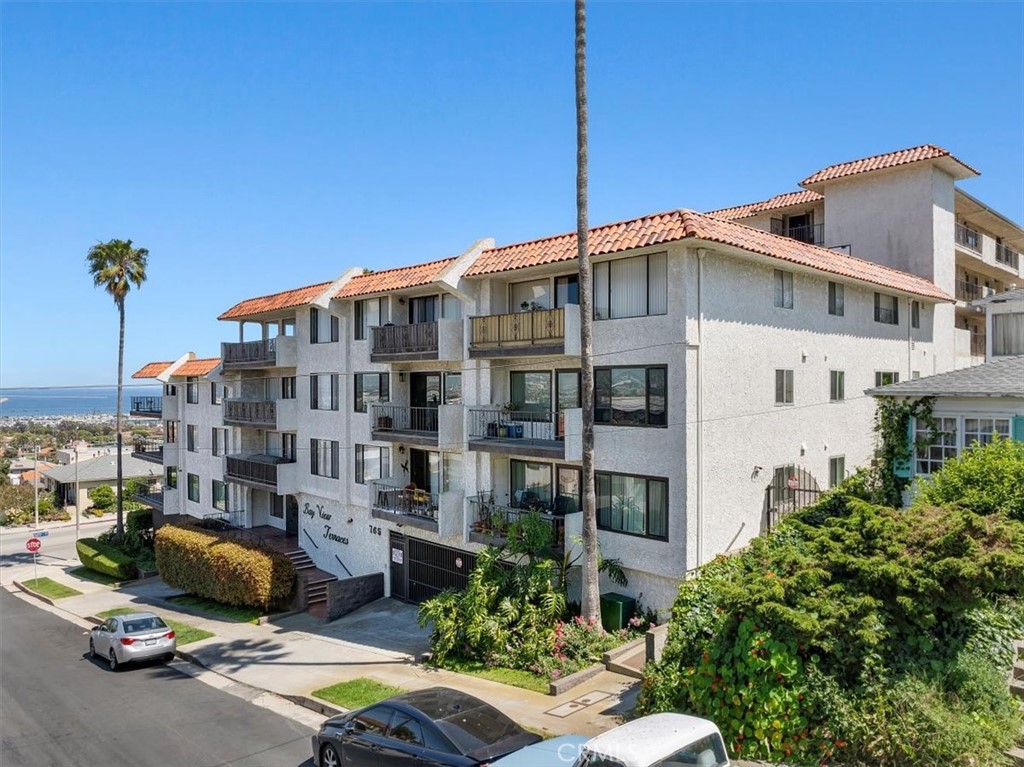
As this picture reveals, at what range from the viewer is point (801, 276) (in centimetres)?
2003

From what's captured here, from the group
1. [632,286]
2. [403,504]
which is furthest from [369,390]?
[632,286]

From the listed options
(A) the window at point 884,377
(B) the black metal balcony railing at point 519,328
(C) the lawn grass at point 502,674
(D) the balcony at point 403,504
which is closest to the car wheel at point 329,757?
(C) the lawn grass at point 502,674

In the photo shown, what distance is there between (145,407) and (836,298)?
138 feet

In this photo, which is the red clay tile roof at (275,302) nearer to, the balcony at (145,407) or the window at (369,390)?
the window at (369,390)

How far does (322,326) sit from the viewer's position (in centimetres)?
2814

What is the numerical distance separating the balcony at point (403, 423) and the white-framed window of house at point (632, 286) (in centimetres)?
736

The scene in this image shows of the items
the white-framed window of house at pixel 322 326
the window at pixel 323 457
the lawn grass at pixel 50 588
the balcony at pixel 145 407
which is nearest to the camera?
the window at pixel 323 457

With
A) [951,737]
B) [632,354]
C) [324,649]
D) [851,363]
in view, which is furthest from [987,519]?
[324,649]

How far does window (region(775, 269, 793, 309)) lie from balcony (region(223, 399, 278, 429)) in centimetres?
2074

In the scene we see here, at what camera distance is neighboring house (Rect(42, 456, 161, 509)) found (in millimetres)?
62250

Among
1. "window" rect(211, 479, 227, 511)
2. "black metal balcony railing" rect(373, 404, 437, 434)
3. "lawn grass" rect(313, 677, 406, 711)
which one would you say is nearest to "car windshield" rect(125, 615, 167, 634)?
"lawn grass" rect(313, 677, 406, 711)

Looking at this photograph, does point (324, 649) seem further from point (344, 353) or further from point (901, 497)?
point (901, 497)

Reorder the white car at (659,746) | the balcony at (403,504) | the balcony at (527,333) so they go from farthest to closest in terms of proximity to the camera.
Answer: the balcony at (403,504) < the balcony at (527,333) < the white car at (659,746)

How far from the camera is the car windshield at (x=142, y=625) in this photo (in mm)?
20375
